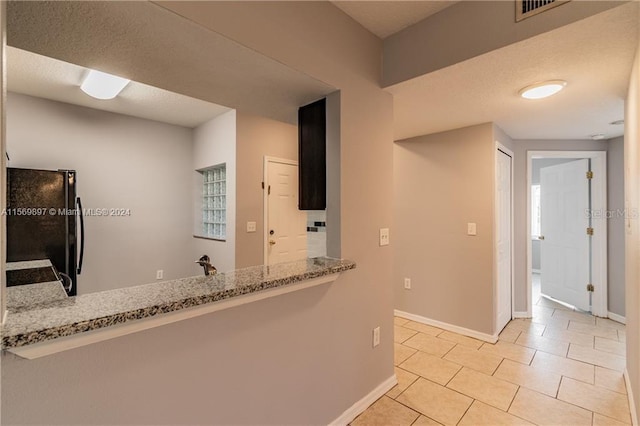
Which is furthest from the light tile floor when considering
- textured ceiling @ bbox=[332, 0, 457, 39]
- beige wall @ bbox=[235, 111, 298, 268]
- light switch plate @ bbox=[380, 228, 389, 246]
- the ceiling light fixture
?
the ceiling light fixture

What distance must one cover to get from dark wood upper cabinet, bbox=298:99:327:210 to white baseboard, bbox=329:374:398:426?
130cm

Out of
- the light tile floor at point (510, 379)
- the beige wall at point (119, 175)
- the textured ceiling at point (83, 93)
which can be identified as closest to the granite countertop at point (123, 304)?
the light tile floor at point (510, 379)

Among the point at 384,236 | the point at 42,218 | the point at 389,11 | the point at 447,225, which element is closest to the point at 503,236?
the point at 447,225

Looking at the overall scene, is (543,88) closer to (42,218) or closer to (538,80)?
(538,80)

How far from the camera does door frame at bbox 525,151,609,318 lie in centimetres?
347

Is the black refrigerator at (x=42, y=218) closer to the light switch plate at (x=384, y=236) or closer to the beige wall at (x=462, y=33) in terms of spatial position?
the light switch plate at (x=384, y=236)

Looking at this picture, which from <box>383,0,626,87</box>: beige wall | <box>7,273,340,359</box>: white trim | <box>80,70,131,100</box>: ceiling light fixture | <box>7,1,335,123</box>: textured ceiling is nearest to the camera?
<box>7,273,340,359</box>: white trim

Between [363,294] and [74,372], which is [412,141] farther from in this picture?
[74,372]

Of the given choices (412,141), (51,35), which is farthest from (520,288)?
(51,35)

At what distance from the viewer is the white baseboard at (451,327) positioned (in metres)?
2.84

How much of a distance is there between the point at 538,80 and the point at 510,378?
7.22ft

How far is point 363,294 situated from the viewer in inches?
75.5

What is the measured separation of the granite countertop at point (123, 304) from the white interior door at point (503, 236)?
2.55 meters

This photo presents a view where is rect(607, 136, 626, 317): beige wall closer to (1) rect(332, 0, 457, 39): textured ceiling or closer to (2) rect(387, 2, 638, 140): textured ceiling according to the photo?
(2) rect(387, 2, 638, 140): textured ceiling
